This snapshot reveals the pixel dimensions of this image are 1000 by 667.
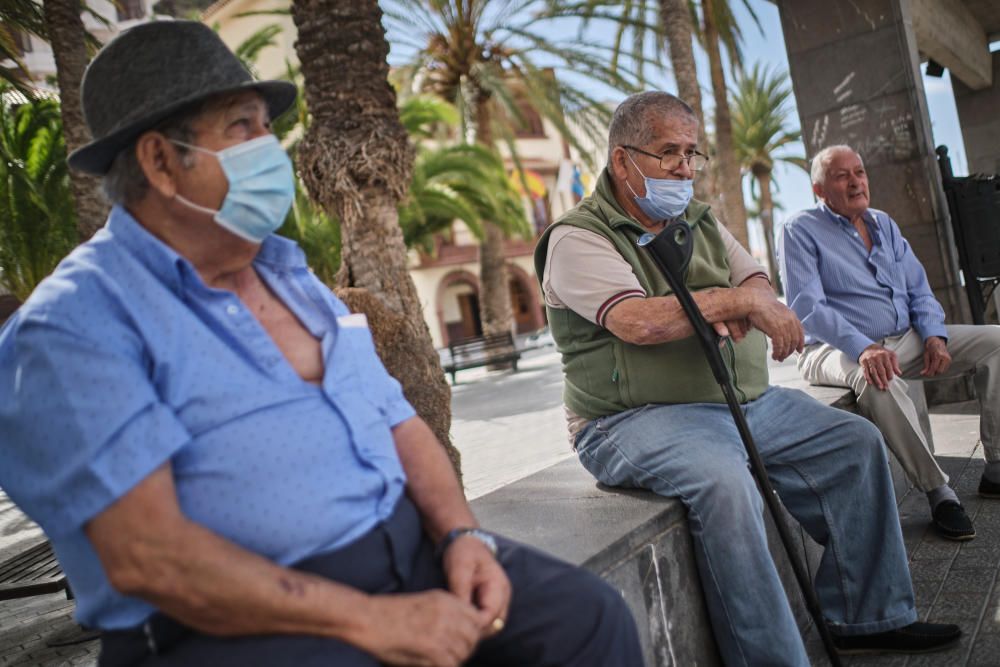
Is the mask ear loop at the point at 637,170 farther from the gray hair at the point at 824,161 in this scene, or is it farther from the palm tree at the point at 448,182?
the palm tree at the point at 448,182

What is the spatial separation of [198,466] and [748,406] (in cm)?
213

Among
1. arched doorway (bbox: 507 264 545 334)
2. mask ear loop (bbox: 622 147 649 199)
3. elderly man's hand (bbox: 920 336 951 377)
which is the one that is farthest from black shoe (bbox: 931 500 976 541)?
arched doorway (bbox: 507 264 545 334)

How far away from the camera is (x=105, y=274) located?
168cm

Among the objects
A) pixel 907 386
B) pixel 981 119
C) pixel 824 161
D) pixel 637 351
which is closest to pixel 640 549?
pixel 637 351

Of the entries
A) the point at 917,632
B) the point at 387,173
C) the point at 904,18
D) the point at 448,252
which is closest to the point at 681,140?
the point at 917,632

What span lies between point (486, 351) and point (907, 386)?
→ 1692cm

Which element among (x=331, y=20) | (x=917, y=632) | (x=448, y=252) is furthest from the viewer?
(x=448, y=252)

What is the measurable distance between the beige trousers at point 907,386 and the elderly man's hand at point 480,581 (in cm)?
284

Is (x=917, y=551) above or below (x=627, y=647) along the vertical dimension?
below

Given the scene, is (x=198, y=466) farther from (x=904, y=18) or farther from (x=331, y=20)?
(x=904, y=18)

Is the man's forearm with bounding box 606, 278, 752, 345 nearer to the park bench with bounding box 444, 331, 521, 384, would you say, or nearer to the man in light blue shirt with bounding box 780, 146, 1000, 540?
the man in light blue shirt with bounding box 780, 146, 1000, 540

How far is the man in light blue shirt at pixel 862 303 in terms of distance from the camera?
4457 millimetres

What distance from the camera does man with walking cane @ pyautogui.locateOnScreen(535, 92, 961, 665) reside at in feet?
8.98

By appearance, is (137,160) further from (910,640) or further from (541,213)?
(541,213)
